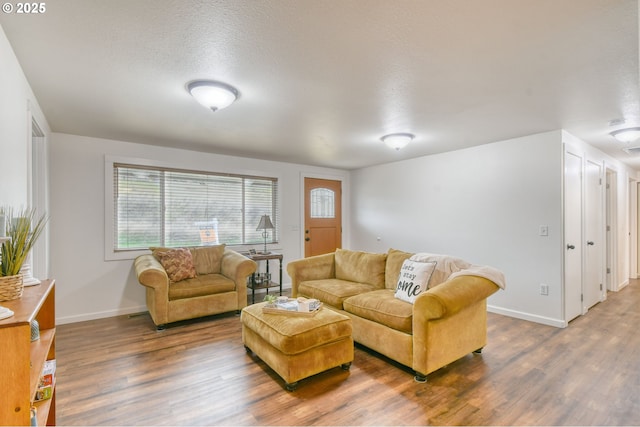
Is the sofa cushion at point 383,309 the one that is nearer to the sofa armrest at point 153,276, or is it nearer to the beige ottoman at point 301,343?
the beige ottoman at point 301,343

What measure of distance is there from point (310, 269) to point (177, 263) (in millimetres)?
1689

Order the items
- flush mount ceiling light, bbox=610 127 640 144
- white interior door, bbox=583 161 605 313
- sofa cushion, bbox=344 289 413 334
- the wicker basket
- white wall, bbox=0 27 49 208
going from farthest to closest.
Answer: white interior door, bbox=583 161 605 313 < flush mount ceiling light, bbox=610 127 640 144 < sofa cushion, bbox=344 289 413 334 < white wall, bbox=0 27 49 208 < the wicker basket

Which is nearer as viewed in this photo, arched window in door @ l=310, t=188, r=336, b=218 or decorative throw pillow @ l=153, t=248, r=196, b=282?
Answer: decorative throw pillow @ l=153, t=248, r=196, b=282

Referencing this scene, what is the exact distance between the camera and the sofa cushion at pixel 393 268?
10.9 ft

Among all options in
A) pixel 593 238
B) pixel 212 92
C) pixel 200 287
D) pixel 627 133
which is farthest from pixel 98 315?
pixel 593 238

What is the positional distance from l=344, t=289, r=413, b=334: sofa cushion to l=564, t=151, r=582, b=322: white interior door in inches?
87.6

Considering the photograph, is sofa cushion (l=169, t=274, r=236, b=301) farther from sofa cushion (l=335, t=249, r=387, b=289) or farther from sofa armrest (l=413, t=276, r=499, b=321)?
sofa armrest (l=413, t=276, r=499, b=321)

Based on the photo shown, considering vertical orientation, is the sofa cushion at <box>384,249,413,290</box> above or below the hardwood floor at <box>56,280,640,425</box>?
above

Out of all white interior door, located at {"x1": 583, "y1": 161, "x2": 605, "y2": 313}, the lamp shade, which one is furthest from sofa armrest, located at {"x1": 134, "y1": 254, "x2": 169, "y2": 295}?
white interior door, located at {"x1": 583, "y1": 161, "x2": 605, "y2": 313}

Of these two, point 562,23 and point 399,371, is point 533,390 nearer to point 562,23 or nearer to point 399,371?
point 399,371

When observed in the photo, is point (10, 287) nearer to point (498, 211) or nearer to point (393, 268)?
point (393, 268)

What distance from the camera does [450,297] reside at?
2281mm

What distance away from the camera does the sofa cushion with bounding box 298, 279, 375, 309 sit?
10.5 ft

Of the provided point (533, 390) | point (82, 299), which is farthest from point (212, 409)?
point (82, 299)
